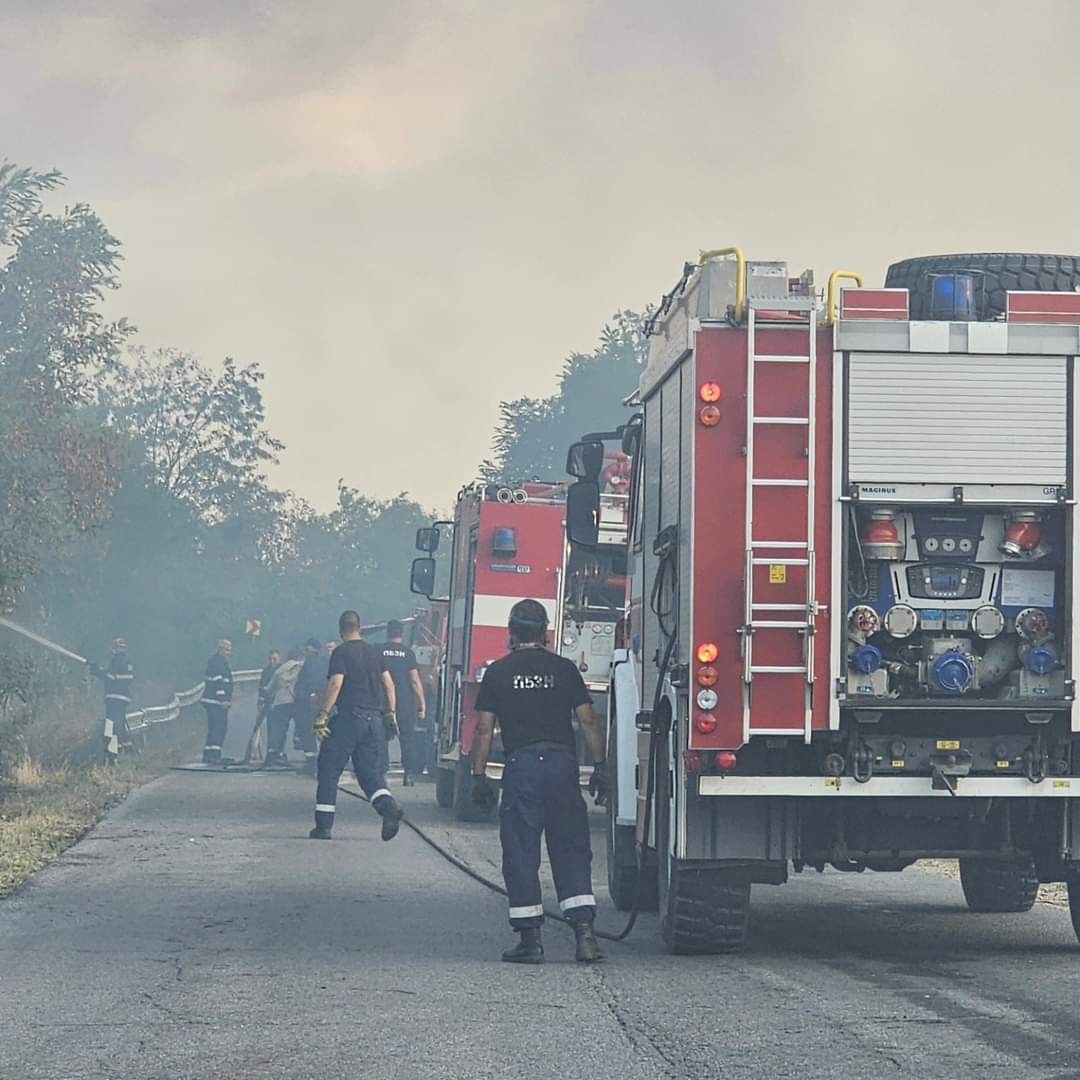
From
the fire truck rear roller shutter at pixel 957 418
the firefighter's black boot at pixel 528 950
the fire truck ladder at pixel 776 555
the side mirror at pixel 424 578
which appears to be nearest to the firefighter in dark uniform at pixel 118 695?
the side mirror at pixel 424 578

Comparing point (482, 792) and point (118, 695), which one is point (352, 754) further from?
point (118, 695)

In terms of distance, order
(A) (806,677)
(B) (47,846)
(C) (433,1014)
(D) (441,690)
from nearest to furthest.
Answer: (C) (433,1014), (A) (806,677), (B) (47,846), (D) (441,690)

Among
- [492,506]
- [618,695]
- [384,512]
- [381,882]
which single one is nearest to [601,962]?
[618,695]

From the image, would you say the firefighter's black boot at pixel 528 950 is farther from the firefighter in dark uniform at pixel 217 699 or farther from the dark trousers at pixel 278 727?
the firefighter in dark uniform at pixel 217 699

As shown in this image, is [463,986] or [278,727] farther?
[278,727]

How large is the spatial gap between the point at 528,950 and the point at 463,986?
0.94 metres

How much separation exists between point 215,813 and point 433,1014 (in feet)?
39.9

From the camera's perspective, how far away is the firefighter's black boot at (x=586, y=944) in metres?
10.2

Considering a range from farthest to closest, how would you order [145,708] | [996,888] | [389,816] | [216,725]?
[145,708]
[216,725]
[389,816]
[996,888]

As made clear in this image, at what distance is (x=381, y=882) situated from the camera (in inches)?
548

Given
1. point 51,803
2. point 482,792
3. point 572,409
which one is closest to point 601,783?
point 482,792

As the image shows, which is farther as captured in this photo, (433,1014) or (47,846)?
(47,846)

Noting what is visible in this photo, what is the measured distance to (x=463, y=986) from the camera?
9.20 m

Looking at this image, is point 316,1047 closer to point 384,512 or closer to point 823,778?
point 823,778
